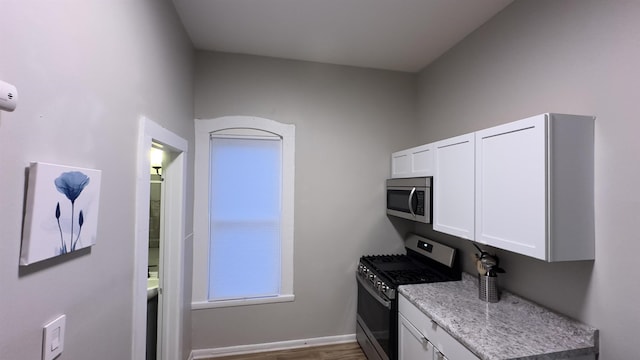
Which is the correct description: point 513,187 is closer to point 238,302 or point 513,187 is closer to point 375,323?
point 375,323

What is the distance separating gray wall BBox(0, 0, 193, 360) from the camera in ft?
2.23

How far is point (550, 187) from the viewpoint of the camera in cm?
134

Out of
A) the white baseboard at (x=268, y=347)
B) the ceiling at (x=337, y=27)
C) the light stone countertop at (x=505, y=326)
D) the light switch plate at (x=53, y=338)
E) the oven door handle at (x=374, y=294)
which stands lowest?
the white baseboard at (x=268, y=347)

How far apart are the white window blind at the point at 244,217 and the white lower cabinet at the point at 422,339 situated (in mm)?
1284

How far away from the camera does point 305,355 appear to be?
8.61 ft

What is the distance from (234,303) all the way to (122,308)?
1.52m

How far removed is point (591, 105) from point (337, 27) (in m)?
1.78

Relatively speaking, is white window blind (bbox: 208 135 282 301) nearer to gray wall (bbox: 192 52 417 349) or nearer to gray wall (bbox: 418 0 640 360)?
gray wall (bbox: 192 52 417 349)

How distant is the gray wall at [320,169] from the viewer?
8.75ft

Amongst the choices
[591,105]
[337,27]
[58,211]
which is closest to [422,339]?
[591,105]

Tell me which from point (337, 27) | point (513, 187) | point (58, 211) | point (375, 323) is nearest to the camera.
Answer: point (58, 211)

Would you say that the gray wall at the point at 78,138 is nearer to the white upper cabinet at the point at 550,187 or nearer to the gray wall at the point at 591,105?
the white upper cabinet at the point at 550,187

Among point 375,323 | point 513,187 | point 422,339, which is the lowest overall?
point 375,323

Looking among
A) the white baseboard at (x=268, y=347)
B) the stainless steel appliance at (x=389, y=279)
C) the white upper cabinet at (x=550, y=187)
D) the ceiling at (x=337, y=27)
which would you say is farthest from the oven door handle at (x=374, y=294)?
the ceiling at (x=337, y=27)
